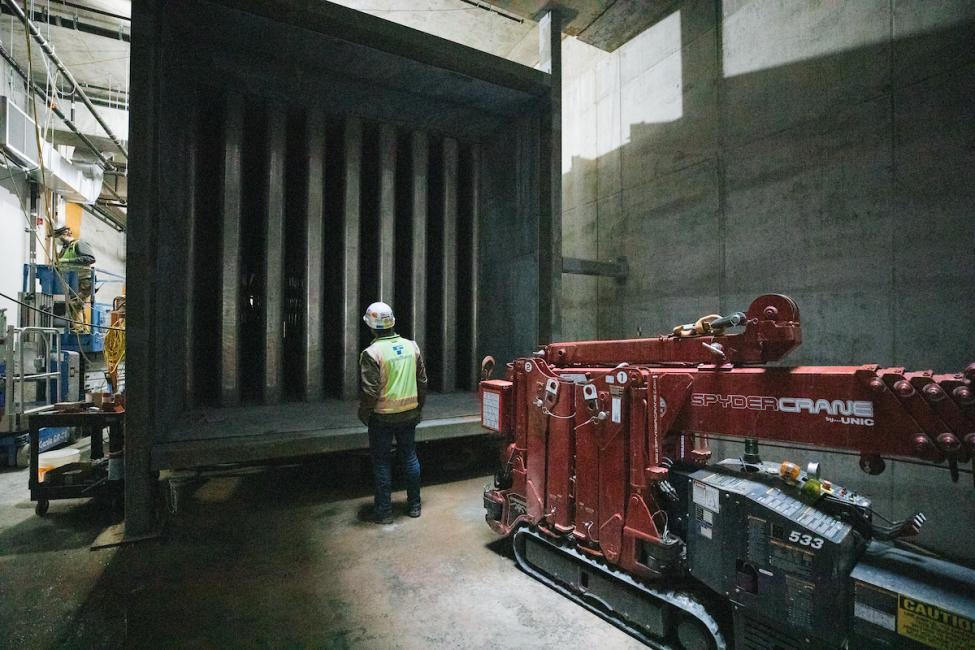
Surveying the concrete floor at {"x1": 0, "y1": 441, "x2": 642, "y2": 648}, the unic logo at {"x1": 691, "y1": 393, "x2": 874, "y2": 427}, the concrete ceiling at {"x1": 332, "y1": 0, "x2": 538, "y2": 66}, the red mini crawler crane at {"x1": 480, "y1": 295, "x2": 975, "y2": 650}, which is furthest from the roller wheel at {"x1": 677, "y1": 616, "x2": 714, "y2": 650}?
the concrete ceiling at {"x1": 332, "y1": 0, "x2": 538, "y2": 66}

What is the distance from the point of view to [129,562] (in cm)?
306

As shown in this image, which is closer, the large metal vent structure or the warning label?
the warning label

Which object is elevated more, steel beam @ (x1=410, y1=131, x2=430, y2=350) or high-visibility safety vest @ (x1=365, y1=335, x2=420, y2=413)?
steel beam @ (x1=410, y1=131, x2=430, y2=350)

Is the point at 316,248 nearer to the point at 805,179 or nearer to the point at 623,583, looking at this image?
the point at 623,583

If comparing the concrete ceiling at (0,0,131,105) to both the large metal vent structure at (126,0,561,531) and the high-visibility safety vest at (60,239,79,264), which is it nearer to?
the large metal vent structure at (126,0,561,531)

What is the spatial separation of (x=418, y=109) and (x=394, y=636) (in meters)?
5.79

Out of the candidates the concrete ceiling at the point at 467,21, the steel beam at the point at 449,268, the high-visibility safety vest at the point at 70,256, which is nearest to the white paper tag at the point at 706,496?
the steel beam at the point at 449,268

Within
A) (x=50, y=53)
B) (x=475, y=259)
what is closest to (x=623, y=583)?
(x=475, y=259)

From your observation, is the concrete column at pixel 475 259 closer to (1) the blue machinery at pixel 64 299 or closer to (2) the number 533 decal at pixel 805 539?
(2) the number 533 decal at pixel 805 539

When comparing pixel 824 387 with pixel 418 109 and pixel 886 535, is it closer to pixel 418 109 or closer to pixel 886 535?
pixel 886 535

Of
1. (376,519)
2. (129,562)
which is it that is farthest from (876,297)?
(129,562)

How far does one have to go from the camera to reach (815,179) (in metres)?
3.87

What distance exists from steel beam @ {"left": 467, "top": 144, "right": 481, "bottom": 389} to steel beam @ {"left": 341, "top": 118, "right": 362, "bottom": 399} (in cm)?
167

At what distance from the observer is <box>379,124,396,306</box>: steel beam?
20.4ft
